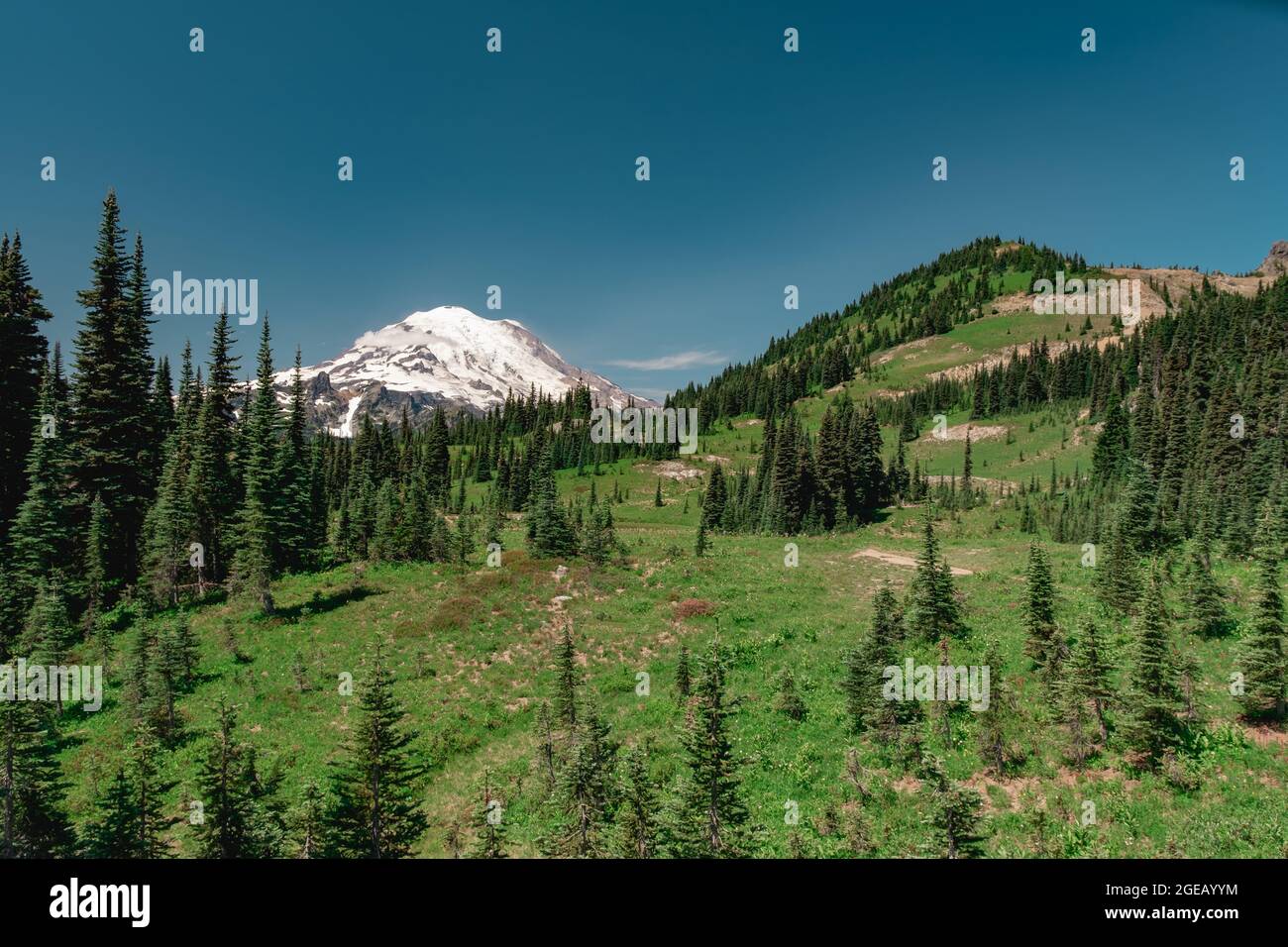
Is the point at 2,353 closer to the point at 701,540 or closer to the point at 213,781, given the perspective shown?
the point at 213,781

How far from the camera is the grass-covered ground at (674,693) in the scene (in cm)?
1697

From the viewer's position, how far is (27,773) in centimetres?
1469

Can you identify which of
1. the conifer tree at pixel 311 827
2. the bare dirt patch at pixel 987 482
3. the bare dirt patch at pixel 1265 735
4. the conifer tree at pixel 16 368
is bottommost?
the conifer tree at pixel 311 827

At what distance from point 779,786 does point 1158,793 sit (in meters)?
10.9

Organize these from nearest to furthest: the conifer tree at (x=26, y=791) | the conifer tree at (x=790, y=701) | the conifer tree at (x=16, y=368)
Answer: the conifer tree at (x=26, y=791)
the conifer tree at (x=790, y=701)
the conifer tree at (x=16, y=368)

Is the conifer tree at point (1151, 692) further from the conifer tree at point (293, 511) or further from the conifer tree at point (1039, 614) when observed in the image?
the conifer tree at point (293, 511)

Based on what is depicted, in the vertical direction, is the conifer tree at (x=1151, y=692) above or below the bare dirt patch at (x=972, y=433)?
below

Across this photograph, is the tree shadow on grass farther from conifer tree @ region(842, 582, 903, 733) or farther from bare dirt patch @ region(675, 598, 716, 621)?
conifer tree @ region(842, 582, 903, 733)

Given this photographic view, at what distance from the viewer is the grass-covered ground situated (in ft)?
55.7

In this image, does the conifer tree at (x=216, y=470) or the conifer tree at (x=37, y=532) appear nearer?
the conifer tree at (x=37, y=532)

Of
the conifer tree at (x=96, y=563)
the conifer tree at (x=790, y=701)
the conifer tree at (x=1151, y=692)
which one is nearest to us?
the conifer tree at (x=1151, y=692)

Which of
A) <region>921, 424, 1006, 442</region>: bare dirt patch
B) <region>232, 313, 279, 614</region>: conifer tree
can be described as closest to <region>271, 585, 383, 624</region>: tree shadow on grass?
<region>232, 313, 279, 614</region>: conifer tree

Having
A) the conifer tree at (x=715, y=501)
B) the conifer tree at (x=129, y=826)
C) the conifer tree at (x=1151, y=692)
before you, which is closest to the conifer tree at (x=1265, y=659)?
the conifer tree at (x=1151, y=692)

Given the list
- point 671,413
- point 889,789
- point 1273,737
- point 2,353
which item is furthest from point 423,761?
point 671,413
